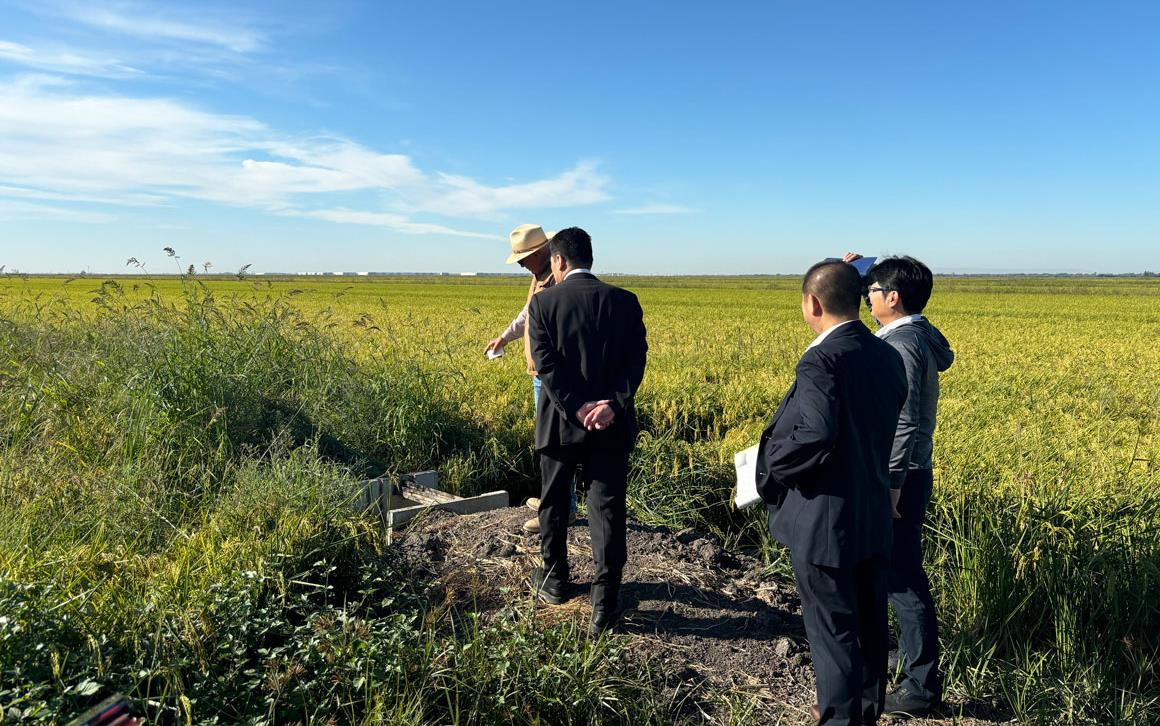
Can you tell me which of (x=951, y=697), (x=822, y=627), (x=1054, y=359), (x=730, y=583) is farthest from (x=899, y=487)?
(x=1054, y=359)

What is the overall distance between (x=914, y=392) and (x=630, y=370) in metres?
1.38

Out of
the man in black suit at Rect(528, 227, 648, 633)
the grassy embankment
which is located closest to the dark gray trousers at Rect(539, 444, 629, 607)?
the man in black suit at Rect(528, 227, 648, 633)

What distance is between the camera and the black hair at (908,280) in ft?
10.6

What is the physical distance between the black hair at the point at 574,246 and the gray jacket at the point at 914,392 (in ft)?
5.06

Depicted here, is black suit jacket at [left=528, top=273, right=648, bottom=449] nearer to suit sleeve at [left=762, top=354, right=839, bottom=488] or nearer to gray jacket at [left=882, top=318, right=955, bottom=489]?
suit sleeve at [left=762, top=354, right=839, bottom=488]

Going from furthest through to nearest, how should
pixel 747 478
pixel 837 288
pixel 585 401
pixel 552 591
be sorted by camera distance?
pixel 552 591 → pixel 585 401 → pixel 747 478 → pixel 837 288

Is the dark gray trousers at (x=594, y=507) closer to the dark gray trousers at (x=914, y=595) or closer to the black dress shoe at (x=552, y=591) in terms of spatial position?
the black dress shoe at (x=552, y=591)

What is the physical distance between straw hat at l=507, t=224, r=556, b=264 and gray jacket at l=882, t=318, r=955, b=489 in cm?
251

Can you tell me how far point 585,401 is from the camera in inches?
143

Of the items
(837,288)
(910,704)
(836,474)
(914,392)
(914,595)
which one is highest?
(837,288)

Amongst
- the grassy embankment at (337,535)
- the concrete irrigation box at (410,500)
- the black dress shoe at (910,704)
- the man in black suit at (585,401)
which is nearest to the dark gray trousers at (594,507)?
the man in black suit at (585,401)

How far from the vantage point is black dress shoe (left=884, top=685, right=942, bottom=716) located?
A: 3.20 meters

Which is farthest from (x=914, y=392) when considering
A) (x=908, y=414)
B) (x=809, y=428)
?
(x=809, y=428)

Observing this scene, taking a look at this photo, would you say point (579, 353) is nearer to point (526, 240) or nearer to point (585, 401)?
point (585, 401)
